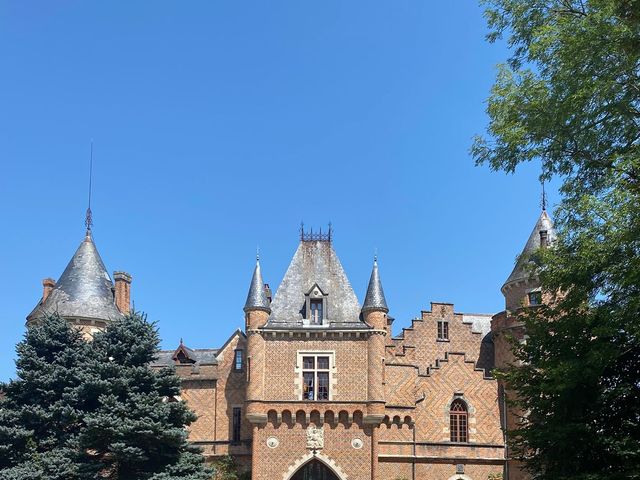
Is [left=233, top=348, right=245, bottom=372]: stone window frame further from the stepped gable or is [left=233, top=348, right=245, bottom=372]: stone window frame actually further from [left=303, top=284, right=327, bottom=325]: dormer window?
the stepped gable

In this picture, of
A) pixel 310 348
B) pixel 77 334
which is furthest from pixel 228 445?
pixel 77 334

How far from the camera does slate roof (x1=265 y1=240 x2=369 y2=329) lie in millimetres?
40062

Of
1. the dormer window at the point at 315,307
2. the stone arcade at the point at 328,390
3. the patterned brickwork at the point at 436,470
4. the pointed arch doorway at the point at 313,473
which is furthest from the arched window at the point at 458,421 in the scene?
the dormer window at the point at 315,307

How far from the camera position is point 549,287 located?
63.3 feet

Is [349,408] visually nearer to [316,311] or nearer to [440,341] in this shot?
[316,311]

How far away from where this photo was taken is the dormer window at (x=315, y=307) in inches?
1578

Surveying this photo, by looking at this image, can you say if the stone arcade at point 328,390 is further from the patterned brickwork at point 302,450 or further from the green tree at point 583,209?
the green tree at point 583,209

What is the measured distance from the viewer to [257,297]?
40062mm

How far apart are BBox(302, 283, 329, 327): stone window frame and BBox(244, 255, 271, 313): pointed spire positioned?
1.83 meters

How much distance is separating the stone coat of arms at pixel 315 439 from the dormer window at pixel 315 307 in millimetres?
5118

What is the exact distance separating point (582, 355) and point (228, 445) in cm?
2488

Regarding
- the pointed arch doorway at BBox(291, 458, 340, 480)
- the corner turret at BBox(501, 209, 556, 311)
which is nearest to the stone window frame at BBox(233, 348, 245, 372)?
the pointed arch doorway at BBox(291, 458, 340, 480)

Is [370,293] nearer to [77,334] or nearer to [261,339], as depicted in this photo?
[261,339]

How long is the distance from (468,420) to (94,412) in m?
17.9
